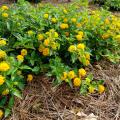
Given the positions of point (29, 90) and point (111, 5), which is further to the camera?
point (111, 5)

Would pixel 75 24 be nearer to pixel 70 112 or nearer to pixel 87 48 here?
pixel 87 48

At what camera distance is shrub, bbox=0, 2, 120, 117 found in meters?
2.35

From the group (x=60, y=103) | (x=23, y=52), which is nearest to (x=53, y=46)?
(x=23, y=52)

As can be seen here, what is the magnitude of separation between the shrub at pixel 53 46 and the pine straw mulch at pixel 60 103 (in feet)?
0.22

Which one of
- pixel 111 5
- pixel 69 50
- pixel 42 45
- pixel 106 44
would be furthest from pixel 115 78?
pixel 111 5

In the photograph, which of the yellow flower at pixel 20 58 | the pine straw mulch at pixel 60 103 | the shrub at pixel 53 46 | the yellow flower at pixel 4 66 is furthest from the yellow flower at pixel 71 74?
the yellow flower at pixel 4 66

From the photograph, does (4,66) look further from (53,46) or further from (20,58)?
(53,46)

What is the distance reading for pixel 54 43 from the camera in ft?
8.07

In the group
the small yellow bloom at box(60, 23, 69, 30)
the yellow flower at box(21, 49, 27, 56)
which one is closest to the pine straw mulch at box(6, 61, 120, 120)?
the yellow flower at box(21, 49, 27, 56)

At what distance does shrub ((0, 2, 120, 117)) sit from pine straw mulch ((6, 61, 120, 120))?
68 millimetres

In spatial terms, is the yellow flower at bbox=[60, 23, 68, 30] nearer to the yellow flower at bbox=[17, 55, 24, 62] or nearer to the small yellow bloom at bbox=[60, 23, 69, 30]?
the small yellow bloom at bbox=[60, 23, 69, 30]

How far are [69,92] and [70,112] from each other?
185 millimetres

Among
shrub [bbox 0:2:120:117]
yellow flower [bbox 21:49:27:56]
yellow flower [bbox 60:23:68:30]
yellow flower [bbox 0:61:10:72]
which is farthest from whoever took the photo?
yellow flower [bbox 60:23:68:30]

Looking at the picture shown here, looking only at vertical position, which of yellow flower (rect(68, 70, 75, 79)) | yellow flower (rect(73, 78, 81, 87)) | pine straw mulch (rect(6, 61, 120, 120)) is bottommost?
pine straw mulch (rect(6, 61, 120, 120))
